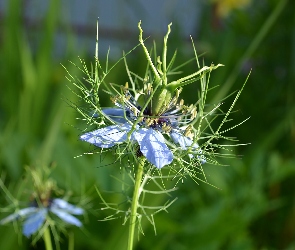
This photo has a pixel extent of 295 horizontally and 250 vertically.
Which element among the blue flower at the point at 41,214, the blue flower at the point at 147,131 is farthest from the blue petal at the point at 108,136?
the blue flower at the point at 41,214

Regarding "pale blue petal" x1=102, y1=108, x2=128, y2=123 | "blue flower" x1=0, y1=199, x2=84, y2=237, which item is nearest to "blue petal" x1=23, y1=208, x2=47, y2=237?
"blue flower" x1=0, y1=199, x2=84, y2=237

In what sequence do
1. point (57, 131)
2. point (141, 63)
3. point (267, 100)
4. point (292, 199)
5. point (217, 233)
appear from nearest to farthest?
point (217, 233) → point (57, 131) → point (292, 199) → point (267, 100) → point (141, 63)

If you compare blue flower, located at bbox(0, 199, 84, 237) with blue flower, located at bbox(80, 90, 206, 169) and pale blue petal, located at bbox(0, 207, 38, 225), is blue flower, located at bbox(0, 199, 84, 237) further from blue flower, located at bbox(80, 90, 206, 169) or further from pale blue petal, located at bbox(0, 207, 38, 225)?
blue flower, located at bbox(80, 90, 206, 169)

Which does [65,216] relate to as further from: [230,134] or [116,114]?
[230,134]

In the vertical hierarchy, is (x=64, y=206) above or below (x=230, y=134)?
above

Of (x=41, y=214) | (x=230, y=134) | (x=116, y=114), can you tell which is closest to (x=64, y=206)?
(x=41, y=214)

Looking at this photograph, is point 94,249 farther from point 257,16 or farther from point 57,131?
point 257,16

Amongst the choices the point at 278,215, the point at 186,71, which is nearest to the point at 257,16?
the point at 186,71
